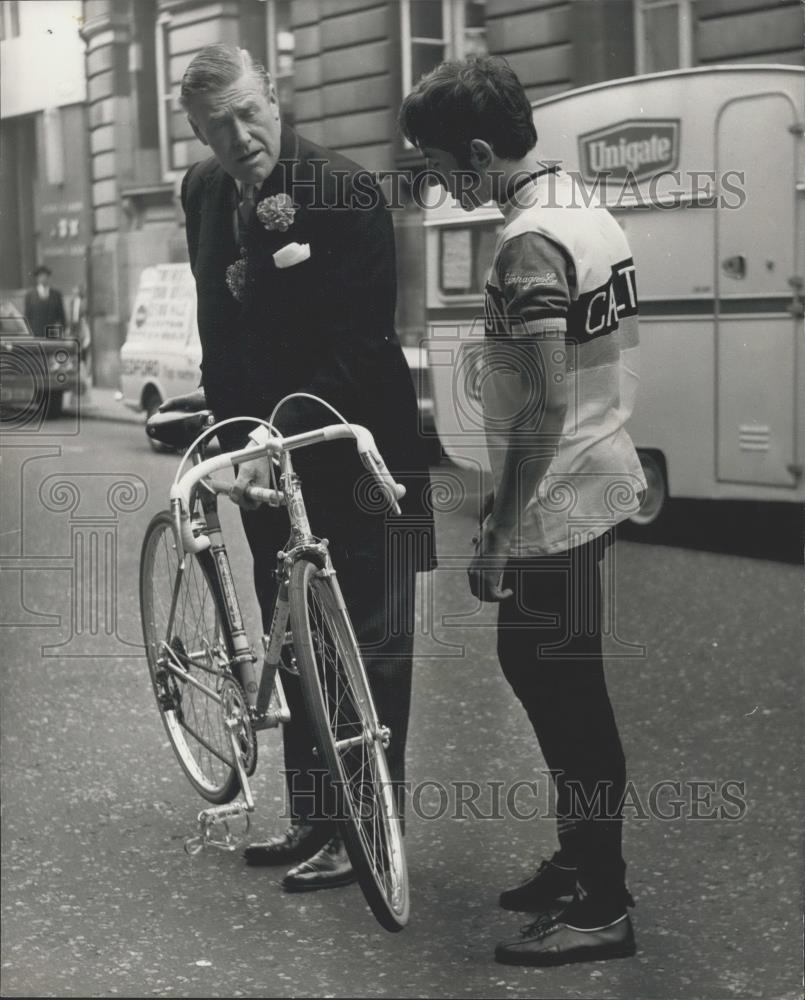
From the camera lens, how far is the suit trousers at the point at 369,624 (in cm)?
352

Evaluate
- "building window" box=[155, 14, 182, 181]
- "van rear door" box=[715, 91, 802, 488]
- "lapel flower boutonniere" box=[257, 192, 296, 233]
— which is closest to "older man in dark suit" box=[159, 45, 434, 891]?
"lapel flower boutonniere" box=[257, 192, 296, 233]

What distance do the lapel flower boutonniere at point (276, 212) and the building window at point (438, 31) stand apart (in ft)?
1.30

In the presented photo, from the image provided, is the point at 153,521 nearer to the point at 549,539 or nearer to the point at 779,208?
the point at 549,539

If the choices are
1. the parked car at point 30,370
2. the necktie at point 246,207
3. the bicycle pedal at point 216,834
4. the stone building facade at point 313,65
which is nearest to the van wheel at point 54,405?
the parked car at point 30,370

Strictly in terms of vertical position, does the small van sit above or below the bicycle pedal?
above

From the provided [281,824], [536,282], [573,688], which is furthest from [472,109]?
[281,824]

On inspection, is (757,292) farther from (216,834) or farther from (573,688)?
(216,834)

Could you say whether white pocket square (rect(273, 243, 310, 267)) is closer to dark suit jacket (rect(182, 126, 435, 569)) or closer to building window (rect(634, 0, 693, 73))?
dark suit jacket (rect(182, 126, 435, 569))

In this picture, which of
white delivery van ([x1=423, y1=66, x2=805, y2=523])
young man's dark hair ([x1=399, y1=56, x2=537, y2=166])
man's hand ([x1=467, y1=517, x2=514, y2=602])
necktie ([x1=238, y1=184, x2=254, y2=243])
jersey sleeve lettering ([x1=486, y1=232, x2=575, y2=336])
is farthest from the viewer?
white delivery van ([x1=423, y1=66, x2=805, y2=523])

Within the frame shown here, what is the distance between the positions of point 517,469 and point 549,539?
17 cm

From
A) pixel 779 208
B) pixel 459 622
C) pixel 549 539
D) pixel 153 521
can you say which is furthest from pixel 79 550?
pixel 779 208

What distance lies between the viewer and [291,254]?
11.1 ft

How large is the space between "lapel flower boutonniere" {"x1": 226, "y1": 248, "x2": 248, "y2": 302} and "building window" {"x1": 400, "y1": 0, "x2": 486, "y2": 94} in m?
0.52

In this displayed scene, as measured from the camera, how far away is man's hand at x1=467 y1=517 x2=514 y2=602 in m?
3.28
